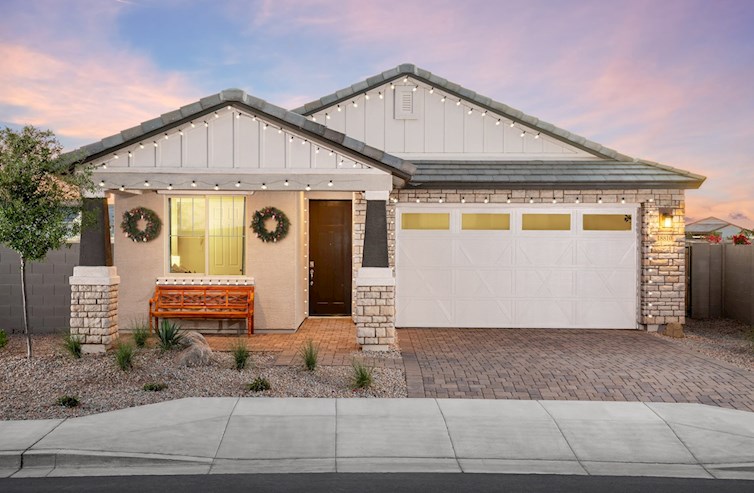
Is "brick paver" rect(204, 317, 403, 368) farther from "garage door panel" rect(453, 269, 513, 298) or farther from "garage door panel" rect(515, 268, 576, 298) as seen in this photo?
"garage door panel" rect(515, 268, 576, 298)

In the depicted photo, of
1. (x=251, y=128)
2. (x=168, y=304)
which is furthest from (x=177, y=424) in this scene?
(x=168, y=304)

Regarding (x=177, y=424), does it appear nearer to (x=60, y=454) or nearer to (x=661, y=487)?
(x=60, y=454)

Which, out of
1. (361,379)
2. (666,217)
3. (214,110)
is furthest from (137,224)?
(666,217)

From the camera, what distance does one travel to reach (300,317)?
12.9m

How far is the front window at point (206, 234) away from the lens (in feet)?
40.4

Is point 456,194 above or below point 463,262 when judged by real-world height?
above

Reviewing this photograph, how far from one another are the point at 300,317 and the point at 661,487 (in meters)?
8.94

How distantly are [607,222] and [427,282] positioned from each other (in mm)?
4085

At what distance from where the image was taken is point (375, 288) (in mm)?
10188

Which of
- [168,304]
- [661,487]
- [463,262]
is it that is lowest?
[661,487]

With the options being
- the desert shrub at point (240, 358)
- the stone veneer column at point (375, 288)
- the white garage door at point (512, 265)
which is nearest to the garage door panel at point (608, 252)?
the white garage door at point (512, 265)

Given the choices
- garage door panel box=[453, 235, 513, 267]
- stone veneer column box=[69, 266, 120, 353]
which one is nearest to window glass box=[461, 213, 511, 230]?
garage door panel box=[453, 235, 513, 267]

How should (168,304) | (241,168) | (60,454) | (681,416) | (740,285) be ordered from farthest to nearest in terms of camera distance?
(740,285) < (168,304) < (241,168) < (681,416) < (60,454)

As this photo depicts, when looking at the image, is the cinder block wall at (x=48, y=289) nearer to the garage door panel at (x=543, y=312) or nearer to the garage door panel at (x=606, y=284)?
the garage door panel at (x=543, y=312)
